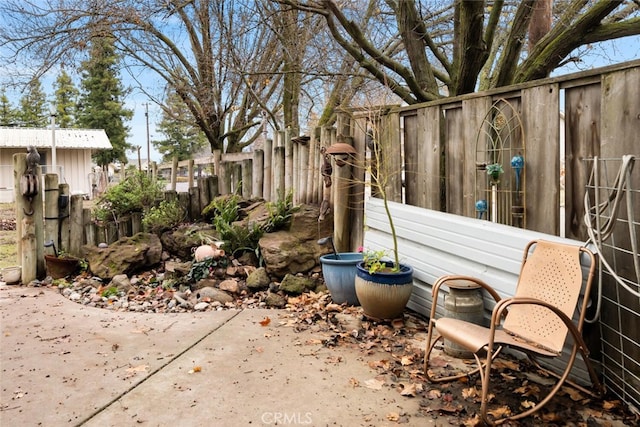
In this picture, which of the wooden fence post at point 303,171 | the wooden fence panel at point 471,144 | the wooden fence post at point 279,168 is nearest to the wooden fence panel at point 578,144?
the wooden fence panel at point 471,144

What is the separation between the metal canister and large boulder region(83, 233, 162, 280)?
151 inches

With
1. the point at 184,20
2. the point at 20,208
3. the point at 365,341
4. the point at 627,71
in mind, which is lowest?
the point at 365,341

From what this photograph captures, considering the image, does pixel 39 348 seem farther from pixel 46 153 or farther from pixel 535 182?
pixel 46 153

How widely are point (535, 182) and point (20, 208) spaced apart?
5.38 m

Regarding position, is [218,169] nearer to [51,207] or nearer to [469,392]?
[51,207]

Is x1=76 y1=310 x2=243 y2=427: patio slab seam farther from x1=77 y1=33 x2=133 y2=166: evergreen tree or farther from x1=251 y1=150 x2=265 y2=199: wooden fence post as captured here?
x1=77 y1=33 x2=133 y2=166: evergreen tree

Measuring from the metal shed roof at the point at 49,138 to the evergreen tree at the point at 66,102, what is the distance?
24.9 ft

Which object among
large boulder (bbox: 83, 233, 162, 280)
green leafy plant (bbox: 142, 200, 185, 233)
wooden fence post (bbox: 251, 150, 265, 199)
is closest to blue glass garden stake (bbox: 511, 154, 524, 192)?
large boulder (bbox: 83, 233, 162, 280)

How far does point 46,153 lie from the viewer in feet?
55.3

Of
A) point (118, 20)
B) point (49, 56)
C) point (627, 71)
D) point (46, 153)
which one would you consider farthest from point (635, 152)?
point (46, 153)

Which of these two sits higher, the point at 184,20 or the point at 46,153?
the point at 184,20

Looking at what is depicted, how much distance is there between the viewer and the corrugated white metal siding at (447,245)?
2748mm

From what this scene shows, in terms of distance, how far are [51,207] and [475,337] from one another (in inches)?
209

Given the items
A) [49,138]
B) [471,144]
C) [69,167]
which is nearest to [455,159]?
[471,144]
